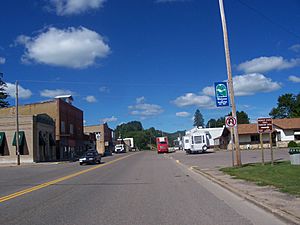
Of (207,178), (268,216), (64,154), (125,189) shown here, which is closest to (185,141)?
(64,154)

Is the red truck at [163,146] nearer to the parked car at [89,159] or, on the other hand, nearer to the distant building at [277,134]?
the distant building at [277,134]

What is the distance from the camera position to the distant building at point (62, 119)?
67.5m

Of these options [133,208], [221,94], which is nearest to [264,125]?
[221,94]

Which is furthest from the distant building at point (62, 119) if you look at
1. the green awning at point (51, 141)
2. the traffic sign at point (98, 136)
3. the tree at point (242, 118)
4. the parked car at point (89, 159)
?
the tree at point (242, 118)

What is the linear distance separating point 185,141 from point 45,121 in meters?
22.5

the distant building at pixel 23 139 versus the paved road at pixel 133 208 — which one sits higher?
the distant building at pixel 23 139

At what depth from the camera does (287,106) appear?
114 m

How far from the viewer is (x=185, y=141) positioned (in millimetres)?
63344

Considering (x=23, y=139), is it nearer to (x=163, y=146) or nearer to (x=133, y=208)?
(x=163, y=146)

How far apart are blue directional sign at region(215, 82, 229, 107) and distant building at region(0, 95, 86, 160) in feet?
153

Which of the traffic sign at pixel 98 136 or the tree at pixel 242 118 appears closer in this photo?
the traffic sign at pixel 98 136

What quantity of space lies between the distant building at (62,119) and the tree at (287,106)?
62533mm

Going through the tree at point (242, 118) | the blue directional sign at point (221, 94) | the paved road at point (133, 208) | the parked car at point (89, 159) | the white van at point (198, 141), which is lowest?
the paved road at point (133, 208)

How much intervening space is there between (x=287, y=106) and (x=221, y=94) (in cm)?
9798
